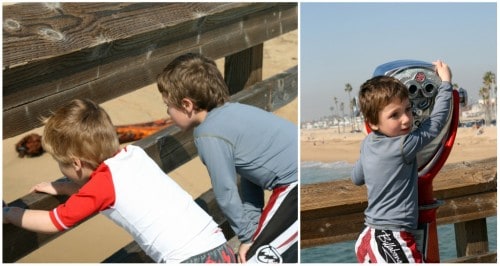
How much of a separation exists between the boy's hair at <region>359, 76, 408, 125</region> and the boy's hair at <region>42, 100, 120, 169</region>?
0.87 m

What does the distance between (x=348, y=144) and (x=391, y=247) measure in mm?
612

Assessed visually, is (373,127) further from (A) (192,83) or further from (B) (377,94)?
(A) (192,83)

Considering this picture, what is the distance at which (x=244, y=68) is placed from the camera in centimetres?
370

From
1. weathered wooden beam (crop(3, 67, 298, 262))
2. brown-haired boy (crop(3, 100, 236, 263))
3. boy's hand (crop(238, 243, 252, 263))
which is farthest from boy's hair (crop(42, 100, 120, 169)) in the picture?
boy's hand (crop(238, 243, 252, 263))

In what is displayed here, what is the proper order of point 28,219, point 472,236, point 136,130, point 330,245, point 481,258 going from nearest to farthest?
point 28,219
point 330,245
point 481,258
point 472,236
point 136,130

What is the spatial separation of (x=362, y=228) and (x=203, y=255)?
0.70 meters

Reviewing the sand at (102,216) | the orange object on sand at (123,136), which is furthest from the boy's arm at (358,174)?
the orange object on sand at (123,136)

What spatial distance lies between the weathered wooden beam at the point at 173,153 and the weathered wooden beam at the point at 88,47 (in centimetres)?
22

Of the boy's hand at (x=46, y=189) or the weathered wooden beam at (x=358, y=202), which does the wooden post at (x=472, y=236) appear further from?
the boy's hand at (x=46, y=189)

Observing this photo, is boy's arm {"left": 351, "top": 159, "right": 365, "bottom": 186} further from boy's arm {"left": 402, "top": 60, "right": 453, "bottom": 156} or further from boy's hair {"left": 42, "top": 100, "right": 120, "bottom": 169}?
boy's hair {"left": 42, "top": 100, "right": 120, "bottom": 169}

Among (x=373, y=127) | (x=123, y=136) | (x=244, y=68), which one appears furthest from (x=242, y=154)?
(x=123, y=136)

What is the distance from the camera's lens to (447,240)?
12.6 ft

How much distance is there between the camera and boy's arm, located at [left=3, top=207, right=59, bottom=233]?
252 cm

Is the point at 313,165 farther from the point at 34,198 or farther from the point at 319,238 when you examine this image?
the point at 34,198
